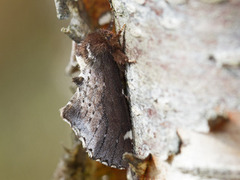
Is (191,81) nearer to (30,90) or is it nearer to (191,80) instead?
(191,80)

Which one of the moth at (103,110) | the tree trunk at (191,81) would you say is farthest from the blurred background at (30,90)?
the tree trunk at (191,81)

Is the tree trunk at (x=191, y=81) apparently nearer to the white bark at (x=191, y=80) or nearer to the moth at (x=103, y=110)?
the white bark at (x=191, y=80)

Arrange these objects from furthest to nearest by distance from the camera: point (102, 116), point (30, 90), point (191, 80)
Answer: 1. point (30, 90)
2. point (102, 116)
3. point (191, 80)

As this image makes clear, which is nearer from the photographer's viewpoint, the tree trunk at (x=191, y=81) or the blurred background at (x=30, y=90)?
the tree trunk at (x=191, y=81)

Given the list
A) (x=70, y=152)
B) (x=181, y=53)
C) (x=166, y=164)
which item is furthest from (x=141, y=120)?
(x=70, y=152)

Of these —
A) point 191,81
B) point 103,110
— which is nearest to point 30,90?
point 103,110

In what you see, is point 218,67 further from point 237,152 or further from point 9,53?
point 9,53
